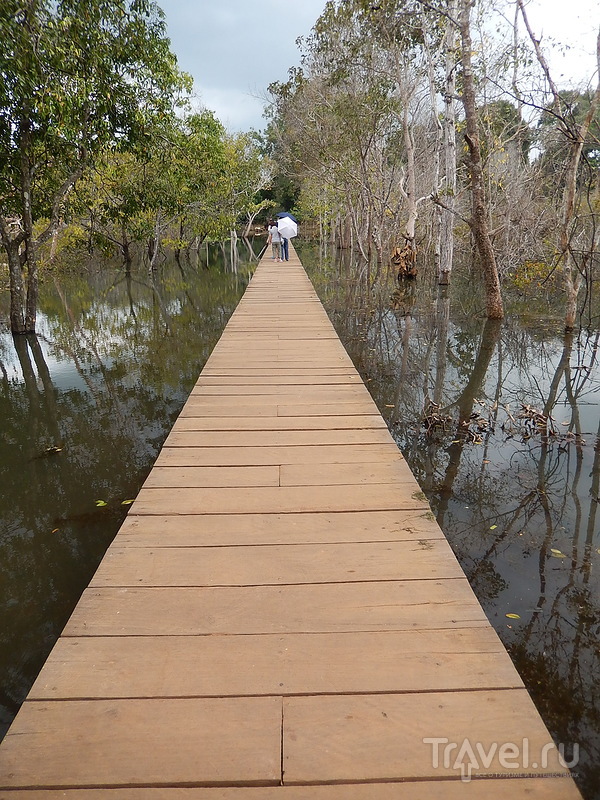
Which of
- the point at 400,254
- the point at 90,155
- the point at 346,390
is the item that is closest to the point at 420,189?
the point at 400,254

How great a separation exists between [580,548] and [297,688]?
2139mm

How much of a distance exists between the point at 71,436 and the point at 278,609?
364 cm

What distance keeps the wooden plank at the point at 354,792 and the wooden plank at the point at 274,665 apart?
0.73 ft

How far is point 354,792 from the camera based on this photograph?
1015mm

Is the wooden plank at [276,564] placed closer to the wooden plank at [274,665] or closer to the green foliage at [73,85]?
the wooden plank at [274,665]

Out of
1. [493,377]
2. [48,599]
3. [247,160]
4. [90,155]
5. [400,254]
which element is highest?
[247,160]

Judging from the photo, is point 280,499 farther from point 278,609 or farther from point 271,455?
point 278,609

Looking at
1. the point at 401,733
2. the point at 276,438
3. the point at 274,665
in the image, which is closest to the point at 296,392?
the point at 276,438

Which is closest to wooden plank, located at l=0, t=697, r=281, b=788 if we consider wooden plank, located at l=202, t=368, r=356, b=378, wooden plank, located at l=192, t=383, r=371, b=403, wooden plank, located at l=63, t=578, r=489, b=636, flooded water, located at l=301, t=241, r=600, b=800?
wooden plank, located at l=63, t=578, r=489, b=636

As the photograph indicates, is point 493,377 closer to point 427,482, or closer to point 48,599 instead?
point 427,482

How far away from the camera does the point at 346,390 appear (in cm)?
376

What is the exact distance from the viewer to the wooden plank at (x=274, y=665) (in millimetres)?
1252
